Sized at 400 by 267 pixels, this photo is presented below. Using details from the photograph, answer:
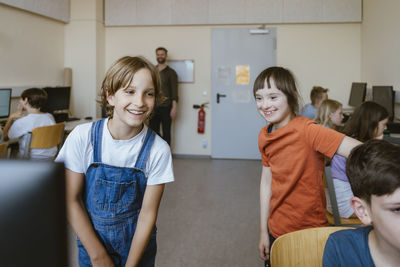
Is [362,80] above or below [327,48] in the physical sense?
below

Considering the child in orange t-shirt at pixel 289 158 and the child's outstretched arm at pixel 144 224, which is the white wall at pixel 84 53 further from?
the child's outstretched arm at pixel 144 224

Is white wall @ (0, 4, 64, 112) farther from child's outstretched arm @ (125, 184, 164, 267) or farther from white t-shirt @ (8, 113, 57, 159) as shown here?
child's outstretched arm @ (125, 184, 164, 267)

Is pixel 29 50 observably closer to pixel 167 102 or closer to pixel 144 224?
pixel 167 102

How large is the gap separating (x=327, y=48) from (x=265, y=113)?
16.3 feet

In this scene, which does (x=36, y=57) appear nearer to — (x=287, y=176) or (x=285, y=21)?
(x=285, y=21)

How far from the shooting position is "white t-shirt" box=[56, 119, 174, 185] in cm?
115

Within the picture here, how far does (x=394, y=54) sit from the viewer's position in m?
4.50

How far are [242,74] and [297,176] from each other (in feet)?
16.0

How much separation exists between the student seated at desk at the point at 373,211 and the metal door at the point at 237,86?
517 centimetres

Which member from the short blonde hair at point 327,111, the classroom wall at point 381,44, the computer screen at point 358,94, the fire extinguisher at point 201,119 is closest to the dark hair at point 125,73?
the short blonde hair at point 327,111

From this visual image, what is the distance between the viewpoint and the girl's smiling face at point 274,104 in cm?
146

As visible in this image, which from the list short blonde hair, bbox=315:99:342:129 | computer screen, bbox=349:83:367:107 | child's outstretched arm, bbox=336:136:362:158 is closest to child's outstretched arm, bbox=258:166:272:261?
child's outstretched arm, bbox=336:136:362:158

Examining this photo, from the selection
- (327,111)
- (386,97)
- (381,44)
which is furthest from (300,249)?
(381,44)

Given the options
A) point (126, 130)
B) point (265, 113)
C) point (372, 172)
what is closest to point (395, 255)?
point (372, 172)
